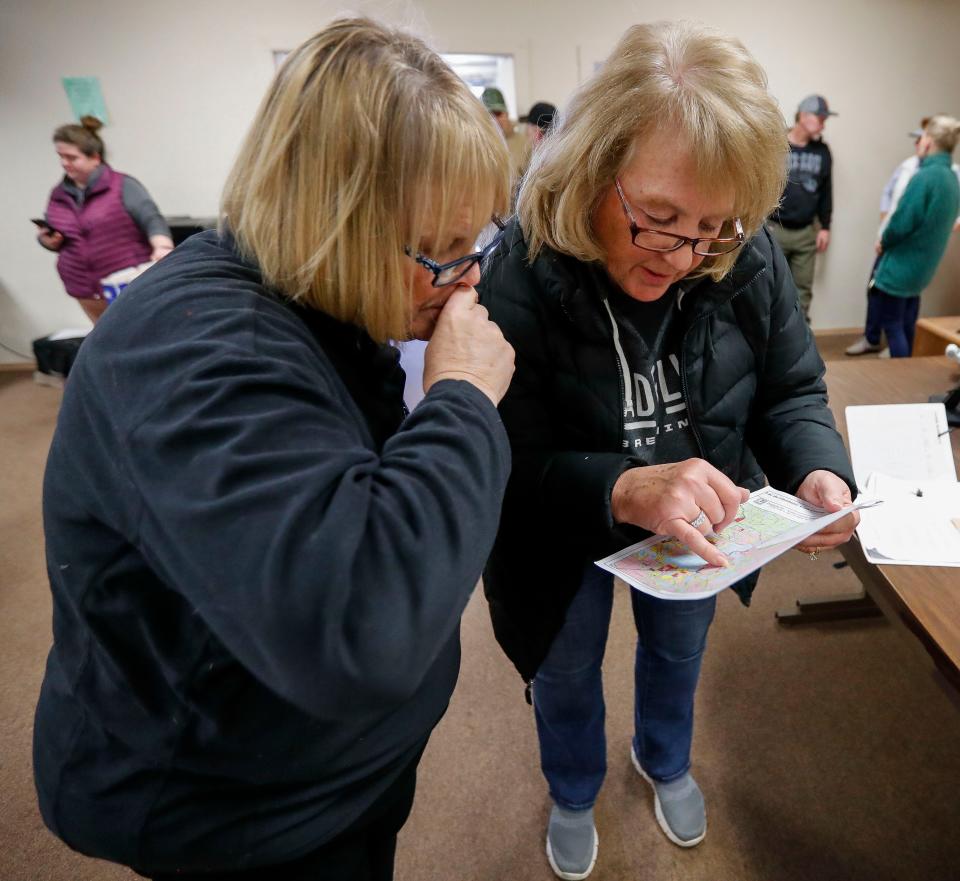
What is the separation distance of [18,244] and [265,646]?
17.5 feet

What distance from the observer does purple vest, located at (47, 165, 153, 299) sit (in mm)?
3393

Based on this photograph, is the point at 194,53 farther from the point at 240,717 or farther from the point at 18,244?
the point at 240,717

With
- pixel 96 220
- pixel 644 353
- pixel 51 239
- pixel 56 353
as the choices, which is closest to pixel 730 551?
pixel 644 353

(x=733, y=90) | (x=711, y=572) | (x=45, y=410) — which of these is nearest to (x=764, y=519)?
(x=711, y=572)

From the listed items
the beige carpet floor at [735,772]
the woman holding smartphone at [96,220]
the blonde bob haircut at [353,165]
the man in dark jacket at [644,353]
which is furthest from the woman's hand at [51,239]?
the blonde bob haircut at [353,165]

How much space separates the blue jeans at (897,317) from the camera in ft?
12.7

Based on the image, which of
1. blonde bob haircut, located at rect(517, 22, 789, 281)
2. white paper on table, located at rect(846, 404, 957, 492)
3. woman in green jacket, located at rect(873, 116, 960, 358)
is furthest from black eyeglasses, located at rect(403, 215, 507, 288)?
woman in green jacket, located at rect(873, 116, 960, 358)

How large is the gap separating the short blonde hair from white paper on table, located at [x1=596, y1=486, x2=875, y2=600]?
3531mm

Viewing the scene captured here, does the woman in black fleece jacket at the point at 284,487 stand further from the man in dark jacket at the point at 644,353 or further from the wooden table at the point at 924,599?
the wooden table at the point at 924,599

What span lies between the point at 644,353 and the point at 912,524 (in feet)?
2.01

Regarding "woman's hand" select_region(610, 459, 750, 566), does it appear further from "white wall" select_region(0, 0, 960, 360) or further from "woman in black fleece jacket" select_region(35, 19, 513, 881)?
"white wall" select_region(0, 0, 960, 360)

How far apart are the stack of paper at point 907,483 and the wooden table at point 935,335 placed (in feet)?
3.98

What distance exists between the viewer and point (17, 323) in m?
4.66

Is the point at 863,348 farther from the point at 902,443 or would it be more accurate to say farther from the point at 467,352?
the point at 467,352
